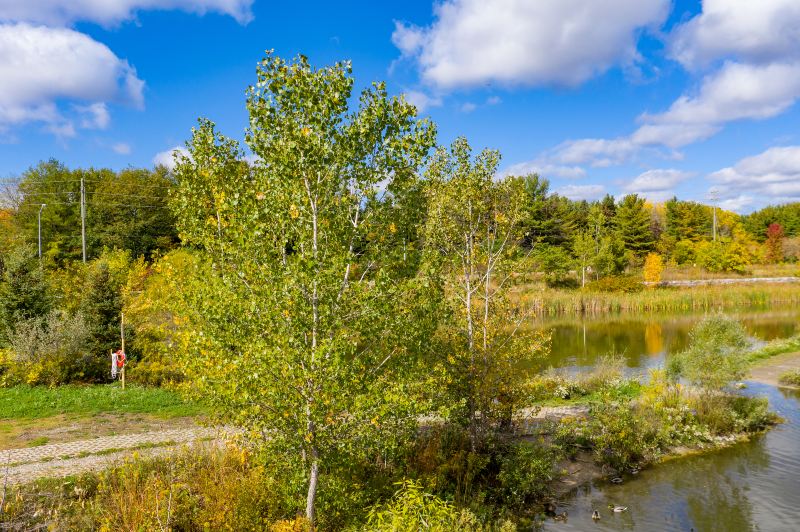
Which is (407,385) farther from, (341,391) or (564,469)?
(564,469)

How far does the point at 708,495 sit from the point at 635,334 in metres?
23.3

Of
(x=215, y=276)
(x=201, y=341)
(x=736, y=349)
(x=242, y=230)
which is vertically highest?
(x=242, y=230)

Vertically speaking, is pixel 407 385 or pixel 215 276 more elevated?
pixel 215 276

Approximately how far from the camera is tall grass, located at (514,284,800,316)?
144 ft

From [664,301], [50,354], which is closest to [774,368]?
[664,301]

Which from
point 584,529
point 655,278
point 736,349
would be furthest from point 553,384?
point 655,278

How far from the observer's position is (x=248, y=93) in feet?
23.5

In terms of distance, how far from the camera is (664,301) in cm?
4462

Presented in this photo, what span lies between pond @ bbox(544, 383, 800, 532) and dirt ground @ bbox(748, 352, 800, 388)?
7918 mm

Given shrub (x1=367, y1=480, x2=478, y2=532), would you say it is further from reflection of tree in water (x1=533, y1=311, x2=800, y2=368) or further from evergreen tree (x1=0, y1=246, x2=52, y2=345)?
evergreen tree (x1=0, y1=246, x2=52, y2=345)

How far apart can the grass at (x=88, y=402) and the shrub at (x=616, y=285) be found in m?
41.7

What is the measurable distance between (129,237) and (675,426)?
46.0 m

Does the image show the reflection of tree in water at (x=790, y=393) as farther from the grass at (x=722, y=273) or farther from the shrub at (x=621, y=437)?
the grass at (x=722, y=273)

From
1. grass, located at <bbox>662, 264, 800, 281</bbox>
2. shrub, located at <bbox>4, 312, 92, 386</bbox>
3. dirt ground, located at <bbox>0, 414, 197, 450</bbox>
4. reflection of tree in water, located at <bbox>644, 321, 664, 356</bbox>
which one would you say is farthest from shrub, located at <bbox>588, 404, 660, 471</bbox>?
grass, located at <bbox>662, 264, 800, 281</bbox>
